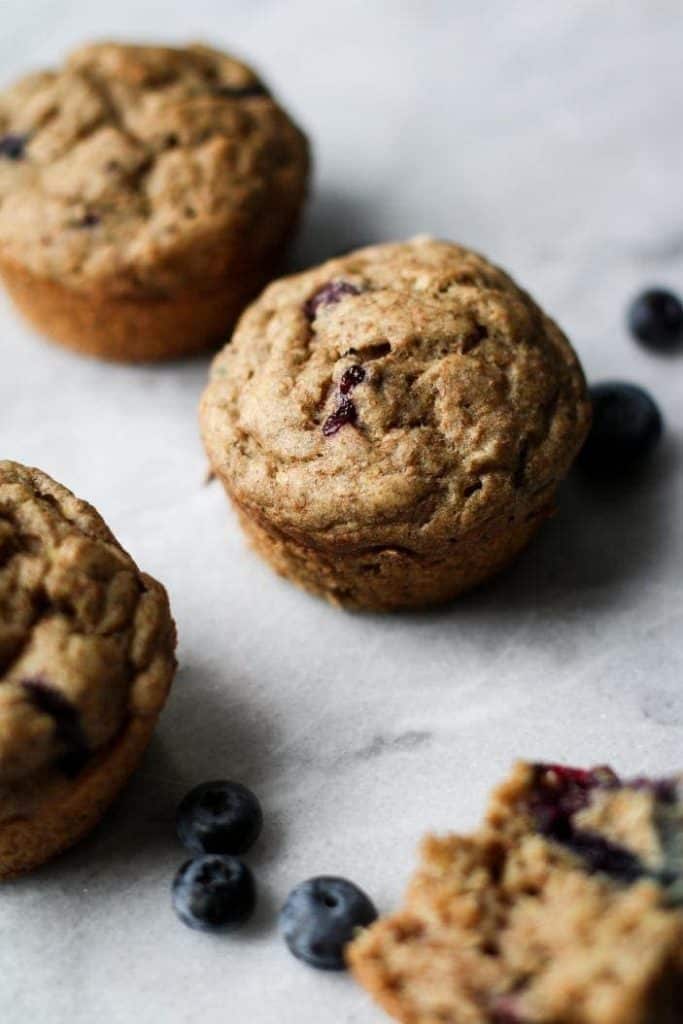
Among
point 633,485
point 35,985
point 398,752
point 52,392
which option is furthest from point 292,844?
point 52,392

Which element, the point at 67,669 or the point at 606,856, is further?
the point at 67,669

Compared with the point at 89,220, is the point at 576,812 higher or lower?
lower

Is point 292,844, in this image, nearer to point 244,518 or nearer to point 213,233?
point 244,518

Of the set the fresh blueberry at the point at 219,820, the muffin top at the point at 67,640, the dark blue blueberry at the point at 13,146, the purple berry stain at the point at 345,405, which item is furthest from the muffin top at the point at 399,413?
the dark blue blueberry at the point at 13,146

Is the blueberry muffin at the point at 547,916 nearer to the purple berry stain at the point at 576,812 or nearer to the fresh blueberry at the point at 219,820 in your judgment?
the purple berry stain at the point at 576,812

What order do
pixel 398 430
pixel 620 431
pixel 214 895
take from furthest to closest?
pixel 620 431
pixel 398 430
pixel 214 895

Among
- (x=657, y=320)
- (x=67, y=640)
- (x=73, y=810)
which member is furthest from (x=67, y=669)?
(x=657, y=320)

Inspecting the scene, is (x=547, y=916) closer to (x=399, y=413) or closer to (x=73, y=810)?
(x=73, y=810)

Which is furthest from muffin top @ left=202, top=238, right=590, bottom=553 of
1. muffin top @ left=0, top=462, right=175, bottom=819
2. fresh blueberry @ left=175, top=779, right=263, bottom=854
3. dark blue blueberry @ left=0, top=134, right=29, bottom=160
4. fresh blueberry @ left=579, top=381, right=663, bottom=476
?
dark blue blueberry @ left=0, top=134, right=29, bottom=160
